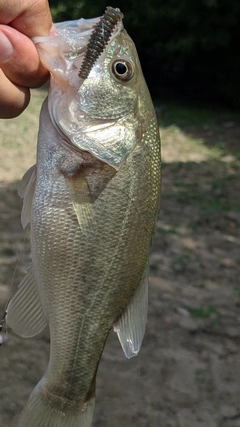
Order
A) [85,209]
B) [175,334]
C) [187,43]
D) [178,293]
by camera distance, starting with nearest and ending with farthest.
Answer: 1. [85,209]
2. [175,334]
3. [178,293]
4. [187,43]

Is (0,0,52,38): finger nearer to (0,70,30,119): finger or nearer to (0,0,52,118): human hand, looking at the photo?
(0,0,52,118): human hand

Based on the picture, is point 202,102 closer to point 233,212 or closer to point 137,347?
point 233,212

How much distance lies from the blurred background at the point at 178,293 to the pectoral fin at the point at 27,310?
165 mm

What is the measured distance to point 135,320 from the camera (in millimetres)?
1631

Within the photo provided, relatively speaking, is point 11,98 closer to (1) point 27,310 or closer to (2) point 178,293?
(1) point 27,310

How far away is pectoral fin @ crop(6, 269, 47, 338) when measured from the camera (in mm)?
1677

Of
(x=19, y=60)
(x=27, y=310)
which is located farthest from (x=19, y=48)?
(x=27, y=310)

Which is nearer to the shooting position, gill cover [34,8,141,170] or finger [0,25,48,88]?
finger [0,25,48,88]

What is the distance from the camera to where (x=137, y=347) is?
5.27 feet

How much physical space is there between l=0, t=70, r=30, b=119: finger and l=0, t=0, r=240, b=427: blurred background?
40 centimetres

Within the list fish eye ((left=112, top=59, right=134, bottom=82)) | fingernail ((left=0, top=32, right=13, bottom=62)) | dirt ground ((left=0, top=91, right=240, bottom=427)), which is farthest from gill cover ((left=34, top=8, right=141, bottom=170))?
dirt ground ((left=0, top=91, right=240, bottom=427))

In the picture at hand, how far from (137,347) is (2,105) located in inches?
33.9

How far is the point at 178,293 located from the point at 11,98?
2.88 m

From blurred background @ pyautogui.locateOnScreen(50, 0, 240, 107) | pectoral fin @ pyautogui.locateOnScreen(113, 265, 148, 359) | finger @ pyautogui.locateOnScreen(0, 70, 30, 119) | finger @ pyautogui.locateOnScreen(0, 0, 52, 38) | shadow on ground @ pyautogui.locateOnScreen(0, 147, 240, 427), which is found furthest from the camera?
blurred background @ pyautogui.locateOnScreen(50, 0, 240, 107)
